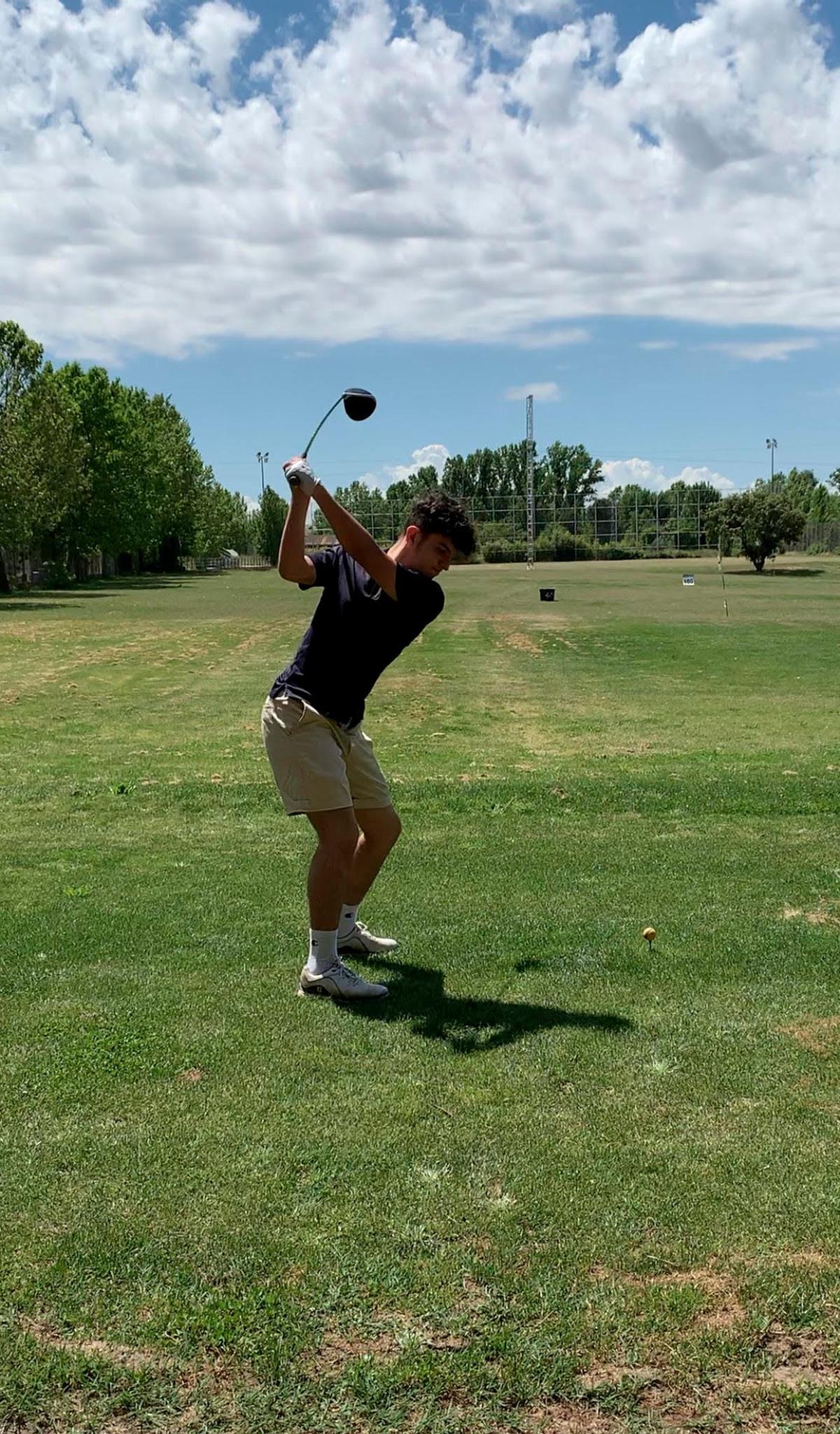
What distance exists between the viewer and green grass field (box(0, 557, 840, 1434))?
A: 108 inches

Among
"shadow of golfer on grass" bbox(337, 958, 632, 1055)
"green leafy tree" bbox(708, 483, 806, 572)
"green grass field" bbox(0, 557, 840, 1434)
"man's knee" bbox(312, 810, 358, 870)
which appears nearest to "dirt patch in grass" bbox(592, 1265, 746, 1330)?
"green grass field" bbox(0, 557, 840, 1434)

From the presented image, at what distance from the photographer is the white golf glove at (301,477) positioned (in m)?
4.72

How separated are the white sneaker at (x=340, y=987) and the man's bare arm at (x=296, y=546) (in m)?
1.71

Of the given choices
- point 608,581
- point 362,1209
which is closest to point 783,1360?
point 362,1209

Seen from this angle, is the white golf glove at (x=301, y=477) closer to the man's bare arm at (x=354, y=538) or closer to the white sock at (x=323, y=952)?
the man's bare arm at (x=354, y=538)

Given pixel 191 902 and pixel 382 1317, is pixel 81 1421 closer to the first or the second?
pixel 382 1317

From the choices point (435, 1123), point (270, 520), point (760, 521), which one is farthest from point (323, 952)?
point (270, 520)

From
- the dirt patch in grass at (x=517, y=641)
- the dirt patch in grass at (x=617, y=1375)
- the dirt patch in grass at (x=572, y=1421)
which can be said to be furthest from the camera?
the dirt patch in grass at (x=517, y=641)

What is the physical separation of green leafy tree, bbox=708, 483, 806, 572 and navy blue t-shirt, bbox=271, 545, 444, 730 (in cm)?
7340

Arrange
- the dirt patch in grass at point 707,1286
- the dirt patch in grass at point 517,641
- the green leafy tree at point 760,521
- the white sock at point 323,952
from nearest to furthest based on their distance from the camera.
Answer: the dirt patch in grass at point 707,1286
the white sock at point 323,952
the dirt patch in grass at point 517,641
the green leafy tree at point 760,521

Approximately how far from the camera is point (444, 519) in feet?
16.8

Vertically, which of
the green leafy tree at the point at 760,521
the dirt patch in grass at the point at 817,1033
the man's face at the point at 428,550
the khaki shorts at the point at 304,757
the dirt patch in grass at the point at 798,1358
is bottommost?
the dirt patch in grass at the point at 798,1358

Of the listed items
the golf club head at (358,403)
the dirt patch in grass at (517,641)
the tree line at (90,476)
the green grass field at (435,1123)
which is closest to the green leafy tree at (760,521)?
the tree line at (90,476)

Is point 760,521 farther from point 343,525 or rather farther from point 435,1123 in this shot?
point 435,1123
